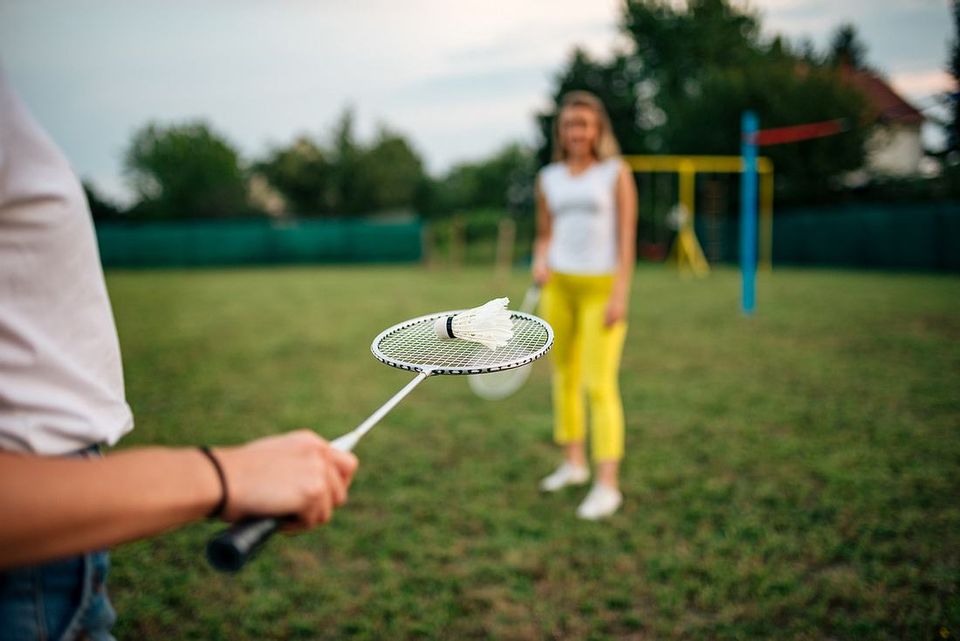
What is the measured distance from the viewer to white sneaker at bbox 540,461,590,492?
4.12 meters

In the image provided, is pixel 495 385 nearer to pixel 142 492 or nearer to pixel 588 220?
pixel 588 220

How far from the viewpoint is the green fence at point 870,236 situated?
18031 millimetres

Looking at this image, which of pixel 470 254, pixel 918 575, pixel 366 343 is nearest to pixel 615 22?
pixel 470 254

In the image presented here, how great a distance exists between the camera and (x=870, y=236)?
66.4 ft

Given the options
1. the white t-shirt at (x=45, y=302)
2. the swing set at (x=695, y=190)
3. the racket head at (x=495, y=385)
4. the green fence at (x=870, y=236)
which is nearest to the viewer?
the white t-shirt at (x=45, y=302)

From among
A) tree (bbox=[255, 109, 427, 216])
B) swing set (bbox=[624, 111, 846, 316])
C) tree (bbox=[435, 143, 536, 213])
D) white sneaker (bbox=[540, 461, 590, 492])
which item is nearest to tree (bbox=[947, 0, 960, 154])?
white sneaker (bbox=[540, 461, 590, 492])

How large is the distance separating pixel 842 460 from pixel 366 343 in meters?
6.67

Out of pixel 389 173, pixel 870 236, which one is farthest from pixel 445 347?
pixel 389 173

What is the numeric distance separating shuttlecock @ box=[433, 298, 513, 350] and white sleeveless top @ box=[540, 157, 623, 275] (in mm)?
2418

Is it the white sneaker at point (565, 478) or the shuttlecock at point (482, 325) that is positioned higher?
the shuttlecock at point (482, 325)

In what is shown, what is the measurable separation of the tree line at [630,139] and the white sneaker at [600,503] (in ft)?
9.81

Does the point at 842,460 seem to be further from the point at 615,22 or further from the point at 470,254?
the point at 615,22

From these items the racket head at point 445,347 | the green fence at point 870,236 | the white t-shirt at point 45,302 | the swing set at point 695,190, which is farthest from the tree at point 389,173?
the white t-shirt at point 45,302

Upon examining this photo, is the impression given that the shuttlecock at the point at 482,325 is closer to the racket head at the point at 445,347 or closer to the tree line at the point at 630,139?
the racket head at the point at 445,347
